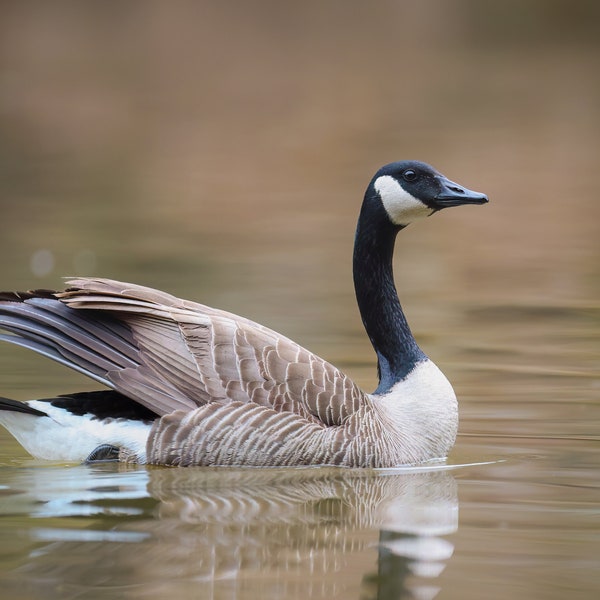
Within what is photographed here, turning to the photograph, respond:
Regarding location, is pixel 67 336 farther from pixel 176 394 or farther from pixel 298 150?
pixel 298 150

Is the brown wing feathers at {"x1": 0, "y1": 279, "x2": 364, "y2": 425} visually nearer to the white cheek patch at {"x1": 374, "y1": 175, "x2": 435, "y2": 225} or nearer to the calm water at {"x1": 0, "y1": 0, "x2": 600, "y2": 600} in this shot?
the calm water at {"x1": 0, "y1": 0, "x2": 600, "y2": 600}

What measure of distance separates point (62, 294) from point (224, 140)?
1851 centimetres

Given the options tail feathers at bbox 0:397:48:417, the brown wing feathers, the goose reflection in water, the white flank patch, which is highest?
the brown wing feathers

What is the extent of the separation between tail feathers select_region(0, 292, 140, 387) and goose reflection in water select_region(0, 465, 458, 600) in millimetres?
588

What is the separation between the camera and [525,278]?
14523 millimetres

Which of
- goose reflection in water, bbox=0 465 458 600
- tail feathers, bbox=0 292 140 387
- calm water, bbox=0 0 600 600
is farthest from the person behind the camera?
tail feathers, bbox=0 292 140 387

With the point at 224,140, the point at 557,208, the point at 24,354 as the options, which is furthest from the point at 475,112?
the point at 24,354

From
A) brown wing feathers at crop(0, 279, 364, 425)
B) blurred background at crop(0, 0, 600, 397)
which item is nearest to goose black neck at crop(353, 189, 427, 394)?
brown wing feathers at crop(0, 279, 364, 425)

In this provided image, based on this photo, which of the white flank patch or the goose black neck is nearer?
the white flank patch

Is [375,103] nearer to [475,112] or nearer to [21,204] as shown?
[475,112]

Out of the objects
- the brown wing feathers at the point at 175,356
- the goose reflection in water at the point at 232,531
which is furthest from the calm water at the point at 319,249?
the brown wing feathers at the point at 175,356

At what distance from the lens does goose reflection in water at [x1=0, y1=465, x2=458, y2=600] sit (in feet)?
17.2

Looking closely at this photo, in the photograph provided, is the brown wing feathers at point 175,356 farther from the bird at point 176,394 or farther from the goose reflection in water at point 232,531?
the goose reflection in water at point 232,531

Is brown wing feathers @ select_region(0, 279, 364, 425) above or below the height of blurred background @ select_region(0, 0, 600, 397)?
below
